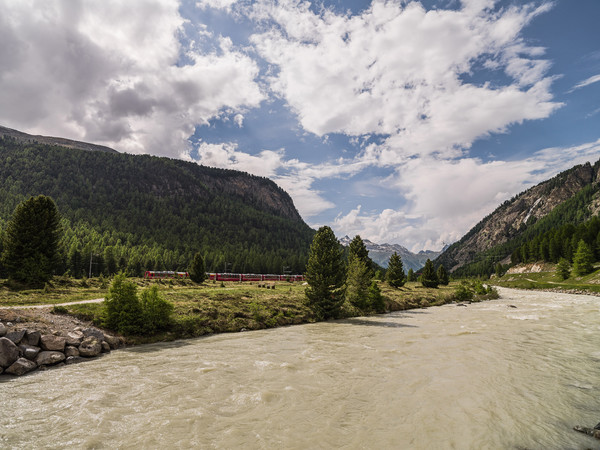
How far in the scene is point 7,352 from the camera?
57.3 feet

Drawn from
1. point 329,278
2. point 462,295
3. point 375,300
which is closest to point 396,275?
point 462,295

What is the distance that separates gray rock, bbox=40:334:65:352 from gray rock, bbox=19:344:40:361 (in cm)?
73

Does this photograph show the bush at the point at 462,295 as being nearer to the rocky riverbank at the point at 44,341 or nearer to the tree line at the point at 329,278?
the tree line at the point at 329,278

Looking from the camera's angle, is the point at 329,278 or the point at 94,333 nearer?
the point at 94,333

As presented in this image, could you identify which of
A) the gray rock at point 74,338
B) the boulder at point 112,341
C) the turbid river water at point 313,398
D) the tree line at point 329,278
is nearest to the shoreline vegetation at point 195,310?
the boulder at point 112,341

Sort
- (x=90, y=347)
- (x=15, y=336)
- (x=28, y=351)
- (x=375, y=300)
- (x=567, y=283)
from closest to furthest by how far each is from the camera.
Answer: (x=28, y=351)
(x=15, y=336)
(x=90, y=347)
(x=375, y=300)
(x=567, y=283)

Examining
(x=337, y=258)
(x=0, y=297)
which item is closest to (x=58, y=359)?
(x=0, y=297)

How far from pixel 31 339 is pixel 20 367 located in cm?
278

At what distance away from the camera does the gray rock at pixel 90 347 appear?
21.1m

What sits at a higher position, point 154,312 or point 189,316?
point 154,312

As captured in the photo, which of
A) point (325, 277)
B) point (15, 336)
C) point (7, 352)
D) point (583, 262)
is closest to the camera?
point (7, 352)

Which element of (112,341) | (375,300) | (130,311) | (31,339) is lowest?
(112,341)

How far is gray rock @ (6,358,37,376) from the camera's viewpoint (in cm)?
1700

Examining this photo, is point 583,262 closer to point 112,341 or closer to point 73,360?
point 112,341
